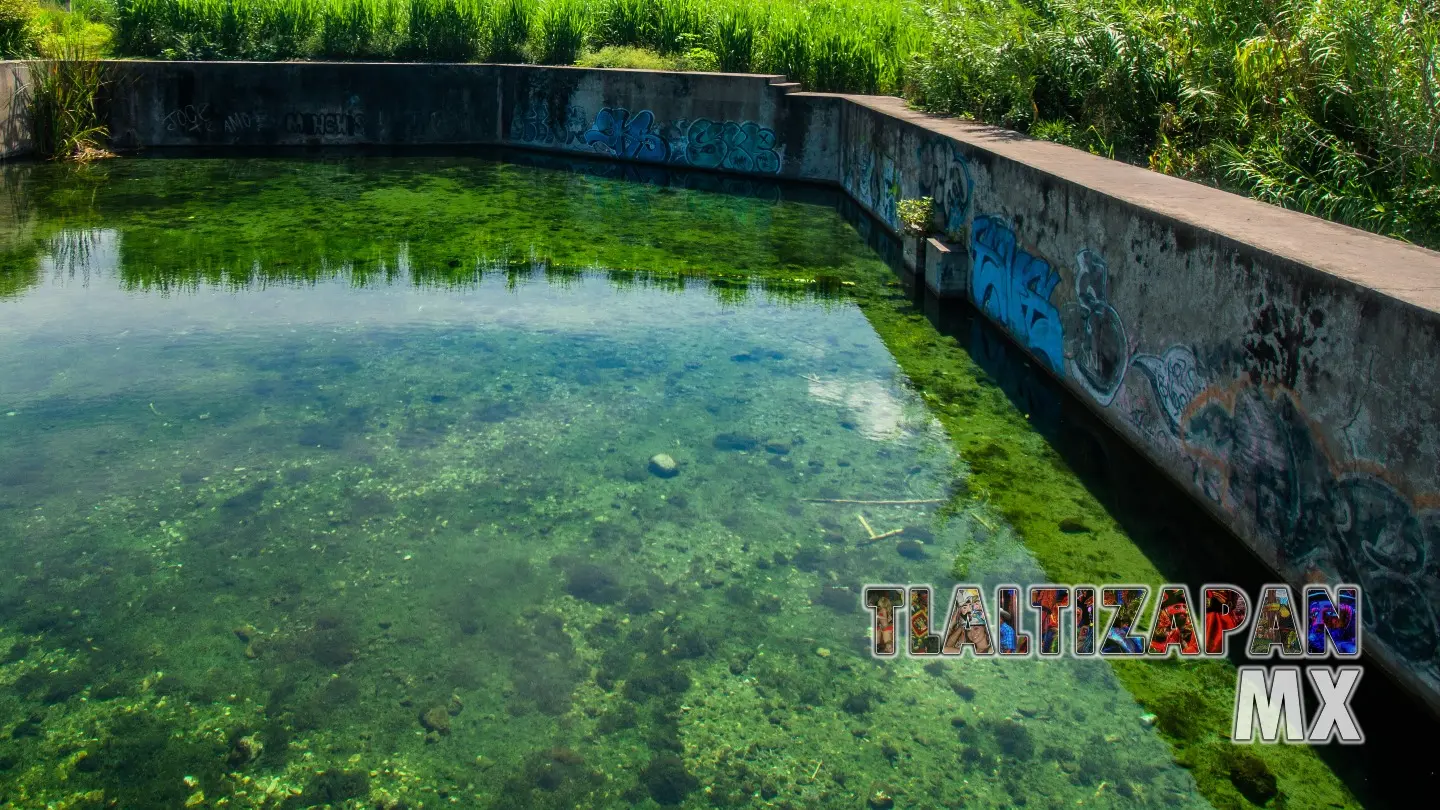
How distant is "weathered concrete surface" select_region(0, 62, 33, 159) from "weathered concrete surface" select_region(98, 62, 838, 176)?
1297mm

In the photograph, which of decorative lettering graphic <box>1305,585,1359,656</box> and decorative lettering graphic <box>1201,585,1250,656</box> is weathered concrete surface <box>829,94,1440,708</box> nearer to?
decorative lettering graphic <box>1305,585,1359,656</box>

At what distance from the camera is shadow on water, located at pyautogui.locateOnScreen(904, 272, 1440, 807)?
3.65 m

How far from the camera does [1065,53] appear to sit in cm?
995

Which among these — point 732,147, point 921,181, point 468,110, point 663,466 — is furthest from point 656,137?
point 663,466

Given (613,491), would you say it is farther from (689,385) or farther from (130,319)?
(130,319)

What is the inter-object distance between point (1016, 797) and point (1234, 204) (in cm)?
381

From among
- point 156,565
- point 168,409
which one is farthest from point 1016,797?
point 168,409

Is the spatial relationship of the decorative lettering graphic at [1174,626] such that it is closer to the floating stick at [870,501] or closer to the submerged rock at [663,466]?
the floating stick at [870,501]

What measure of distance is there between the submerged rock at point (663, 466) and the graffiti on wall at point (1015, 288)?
103 inches

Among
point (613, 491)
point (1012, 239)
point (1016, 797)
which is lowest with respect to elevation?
point (1016, 797)

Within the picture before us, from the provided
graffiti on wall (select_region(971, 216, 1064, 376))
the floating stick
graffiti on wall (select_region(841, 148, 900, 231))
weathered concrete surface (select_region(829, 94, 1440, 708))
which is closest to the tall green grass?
graffiti on wall (select_region(841, 148, 900, 231))

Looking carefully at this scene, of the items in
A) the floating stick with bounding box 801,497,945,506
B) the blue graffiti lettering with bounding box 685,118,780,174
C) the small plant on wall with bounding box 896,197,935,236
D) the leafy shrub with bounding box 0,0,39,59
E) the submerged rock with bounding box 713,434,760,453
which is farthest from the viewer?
the blue graffiti lettering with bounding box 685,118,780,174

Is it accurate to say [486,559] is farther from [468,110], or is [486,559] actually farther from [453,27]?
[453,27]

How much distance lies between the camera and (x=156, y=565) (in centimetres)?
475
